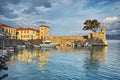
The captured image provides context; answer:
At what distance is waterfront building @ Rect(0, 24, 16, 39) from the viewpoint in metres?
103

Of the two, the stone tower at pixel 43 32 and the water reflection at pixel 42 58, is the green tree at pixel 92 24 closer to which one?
the stone tower at pixel 43 32

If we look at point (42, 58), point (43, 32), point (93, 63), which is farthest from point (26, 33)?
point (93, 63)

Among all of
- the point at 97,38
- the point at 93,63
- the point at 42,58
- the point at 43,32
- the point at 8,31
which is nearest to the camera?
the point at 93,63

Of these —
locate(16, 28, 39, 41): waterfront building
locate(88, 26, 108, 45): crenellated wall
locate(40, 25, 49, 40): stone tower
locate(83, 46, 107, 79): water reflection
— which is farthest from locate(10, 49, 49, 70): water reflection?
locate(88, 26, 108, 45): crenellated wall

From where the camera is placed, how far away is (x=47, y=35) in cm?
13088

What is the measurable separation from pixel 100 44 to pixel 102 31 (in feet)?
29.7

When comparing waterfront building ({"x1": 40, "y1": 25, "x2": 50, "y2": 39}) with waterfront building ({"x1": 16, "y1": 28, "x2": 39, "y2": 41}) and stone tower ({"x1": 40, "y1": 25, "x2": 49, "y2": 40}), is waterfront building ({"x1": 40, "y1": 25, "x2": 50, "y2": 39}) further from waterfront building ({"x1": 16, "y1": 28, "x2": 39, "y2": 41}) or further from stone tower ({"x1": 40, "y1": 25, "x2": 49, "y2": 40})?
Result: waterfront building ({"x1": 16, "y1": 28, "x2": 39, "y2": 41})

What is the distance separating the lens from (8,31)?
110125 mm

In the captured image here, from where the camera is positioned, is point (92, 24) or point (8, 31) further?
point (92, 24)

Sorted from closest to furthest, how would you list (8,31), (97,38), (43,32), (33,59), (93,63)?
Answer: 1. (93,63)
2. (33,59)
3. (8,31)
4. (97,38)
5. (43,32)

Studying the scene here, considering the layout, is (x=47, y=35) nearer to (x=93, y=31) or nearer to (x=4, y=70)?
(x=93, y=31)

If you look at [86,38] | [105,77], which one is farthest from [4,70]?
[86,38]

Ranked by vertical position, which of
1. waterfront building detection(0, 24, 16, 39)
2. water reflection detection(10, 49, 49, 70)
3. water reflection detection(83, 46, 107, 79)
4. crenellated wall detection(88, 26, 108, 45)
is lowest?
water reflection detection(83, 46, 107, 79)

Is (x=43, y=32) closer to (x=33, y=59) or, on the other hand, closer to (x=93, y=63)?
(x=33, y=59)
